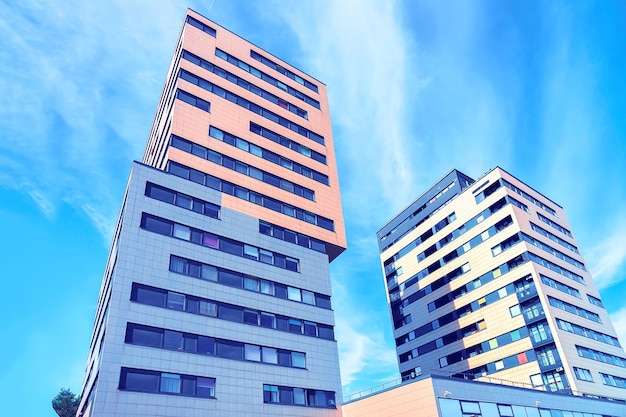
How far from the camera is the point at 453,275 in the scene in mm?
70562

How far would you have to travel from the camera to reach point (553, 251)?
66375 mm

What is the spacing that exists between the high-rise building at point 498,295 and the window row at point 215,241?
2906cm

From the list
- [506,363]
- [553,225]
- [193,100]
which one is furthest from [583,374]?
[193,100]

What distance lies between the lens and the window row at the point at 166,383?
3091 centimetres

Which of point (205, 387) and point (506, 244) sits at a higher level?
point (506, 244)

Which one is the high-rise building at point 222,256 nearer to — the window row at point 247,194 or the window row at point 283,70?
the window row at point 247,194

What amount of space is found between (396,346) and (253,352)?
44.2 metres

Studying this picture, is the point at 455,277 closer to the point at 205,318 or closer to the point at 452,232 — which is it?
the point at 452,232

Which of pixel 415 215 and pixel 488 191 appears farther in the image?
pixel 415 215

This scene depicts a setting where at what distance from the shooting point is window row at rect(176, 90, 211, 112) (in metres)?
48.0

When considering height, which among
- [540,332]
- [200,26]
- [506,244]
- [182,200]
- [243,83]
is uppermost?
[200,26]

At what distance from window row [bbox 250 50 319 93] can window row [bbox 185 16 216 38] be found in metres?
5.49

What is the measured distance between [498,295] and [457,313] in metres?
Answer: 7.52

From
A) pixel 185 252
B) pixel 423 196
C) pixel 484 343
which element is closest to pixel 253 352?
pixel 185 252
